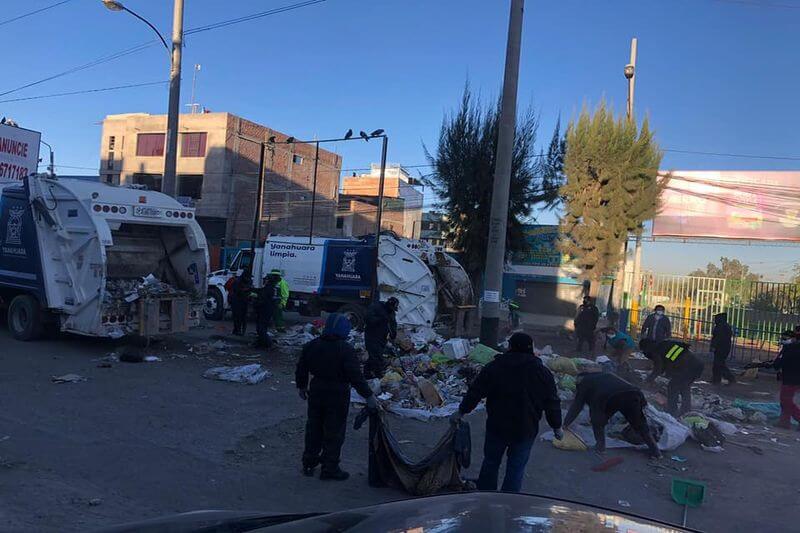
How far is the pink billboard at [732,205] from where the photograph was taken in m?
22.2

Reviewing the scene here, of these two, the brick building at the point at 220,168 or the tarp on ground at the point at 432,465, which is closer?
the tarp on ground at the point at 432,465

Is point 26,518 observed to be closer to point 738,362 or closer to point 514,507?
point 514,507

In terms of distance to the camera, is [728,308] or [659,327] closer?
[659,327]

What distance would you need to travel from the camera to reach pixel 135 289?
1111 centimetres

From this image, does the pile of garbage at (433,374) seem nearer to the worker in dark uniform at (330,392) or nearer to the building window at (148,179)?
the worker in dark uniform at (330,392)

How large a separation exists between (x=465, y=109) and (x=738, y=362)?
1217cm

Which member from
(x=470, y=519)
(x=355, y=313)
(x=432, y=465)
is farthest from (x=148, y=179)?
(x=470, y=519)

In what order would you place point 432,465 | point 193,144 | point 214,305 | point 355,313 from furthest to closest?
1. point 193,144
2. point 214,305
3. point 355,313
4. point 432,465

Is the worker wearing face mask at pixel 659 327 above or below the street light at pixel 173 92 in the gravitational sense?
below

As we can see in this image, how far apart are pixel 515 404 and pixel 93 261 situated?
8245 millimetres

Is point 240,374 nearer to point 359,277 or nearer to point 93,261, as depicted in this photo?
point 93,261

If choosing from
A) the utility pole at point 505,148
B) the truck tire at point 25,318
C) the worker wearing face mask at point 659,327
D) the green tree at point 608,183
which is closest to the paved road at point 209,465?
the truck tire at point 25,318

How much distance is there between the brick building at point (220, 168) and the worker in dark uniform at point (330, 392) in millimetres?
29742

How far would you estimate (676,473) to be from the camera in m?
6.38
